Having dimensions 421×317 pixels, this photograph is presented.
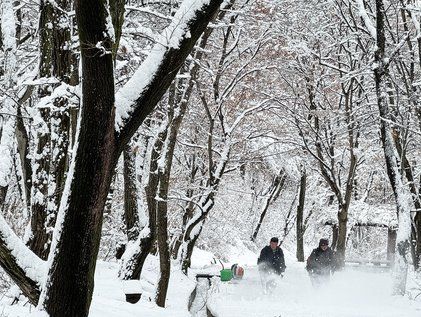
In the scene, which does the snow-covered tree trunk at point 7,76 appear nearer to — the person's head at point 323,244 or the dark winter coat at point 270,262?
the dark winter coat at point 270,262

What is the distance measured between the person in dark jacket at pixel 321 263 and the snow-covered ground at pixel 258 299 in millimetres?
439

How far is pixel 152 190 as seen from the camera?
36.4ft

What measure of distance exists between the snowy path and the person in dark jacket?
0.46m

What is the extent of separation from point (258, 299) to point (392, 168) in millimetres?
4608

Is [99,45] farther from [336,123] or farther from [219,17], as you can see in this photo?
[336,123]

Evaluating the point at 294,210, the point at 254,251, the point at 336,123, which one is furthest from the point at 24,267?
the point at 294,210

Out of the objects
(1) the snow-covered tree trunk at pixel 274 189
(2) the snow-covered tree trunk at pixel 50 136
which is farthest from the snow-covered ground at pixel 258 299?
(1) the snow-covered tree trunk at pixel 274 189

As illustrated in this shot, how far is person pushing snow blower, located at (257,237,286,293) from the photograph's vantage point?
13586 mm

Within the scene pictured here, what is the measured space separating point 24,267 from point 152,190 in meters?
6.46

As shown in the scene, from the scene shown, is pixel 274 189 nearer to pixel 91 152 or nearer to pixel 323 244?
pixel 323 244

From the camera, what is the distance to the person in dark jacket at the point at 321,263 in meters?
13.8

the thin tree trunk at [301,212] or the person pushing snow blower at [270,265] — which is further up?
the thin tree trunk at [301,212]

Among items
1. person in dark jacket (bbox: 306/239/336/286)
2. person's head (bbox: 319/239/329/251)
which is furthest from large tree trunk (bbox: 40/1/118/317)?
person in dark jacket (bbox: 306/239/336/286)

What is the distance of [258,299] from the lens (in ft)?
41.8
